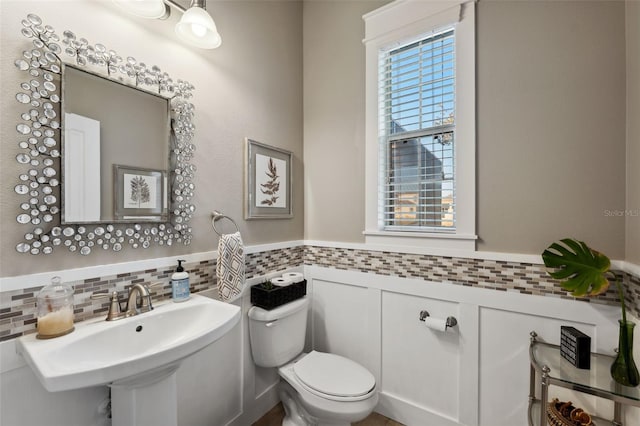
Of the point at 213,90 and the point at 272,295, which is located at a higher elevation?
the point at 213,90

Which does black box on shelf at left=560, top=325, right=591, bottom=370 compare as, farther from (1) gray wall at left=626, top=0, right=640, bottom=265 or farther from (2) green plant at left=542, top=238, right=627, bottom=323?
(1) gray wall at left=626, top=0, right=640, bottom=265

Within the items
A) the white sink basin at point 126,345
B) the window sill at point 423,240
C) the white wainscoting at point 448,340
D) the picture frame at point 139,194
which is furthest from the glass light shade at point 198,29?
the white wainscoting at point 448,340

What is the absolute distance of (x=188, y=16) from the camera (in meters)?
1.23

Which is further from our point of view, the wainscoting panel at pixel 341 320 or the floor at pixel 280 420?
the wainscoting panel at pixel 341 320

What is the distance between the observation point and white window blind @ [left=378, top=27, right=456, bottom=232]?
1.66 m

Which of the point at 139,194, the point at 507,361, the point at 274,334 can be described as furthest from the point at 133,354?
the point at 507,361

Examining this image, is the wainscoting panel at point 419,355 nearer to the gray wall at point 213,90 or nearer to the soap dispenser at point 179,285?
the gray wall at point 213,90

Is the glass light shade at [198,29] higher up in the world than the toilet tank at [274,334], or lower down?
higher up

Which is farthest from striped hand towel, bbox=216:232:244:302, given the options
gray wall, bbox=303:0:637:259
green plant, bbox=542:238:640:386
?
green plant, bbox=542:238:640:386

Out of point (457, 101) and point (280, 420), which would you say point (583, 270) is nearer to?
point (457, 101)

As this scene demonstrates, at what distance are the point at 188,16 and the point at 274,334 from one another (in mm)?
1608

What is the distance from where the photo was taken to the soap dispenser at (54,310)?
0.93 m

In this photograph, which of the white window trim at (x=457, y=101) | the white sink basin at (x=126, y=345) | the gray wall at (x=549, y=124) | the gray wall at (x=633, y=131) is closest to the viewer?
the white sink basin at (x=126, y=345)

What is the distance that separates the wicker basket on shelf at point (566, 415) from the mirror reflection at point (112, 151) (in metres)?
1.87
